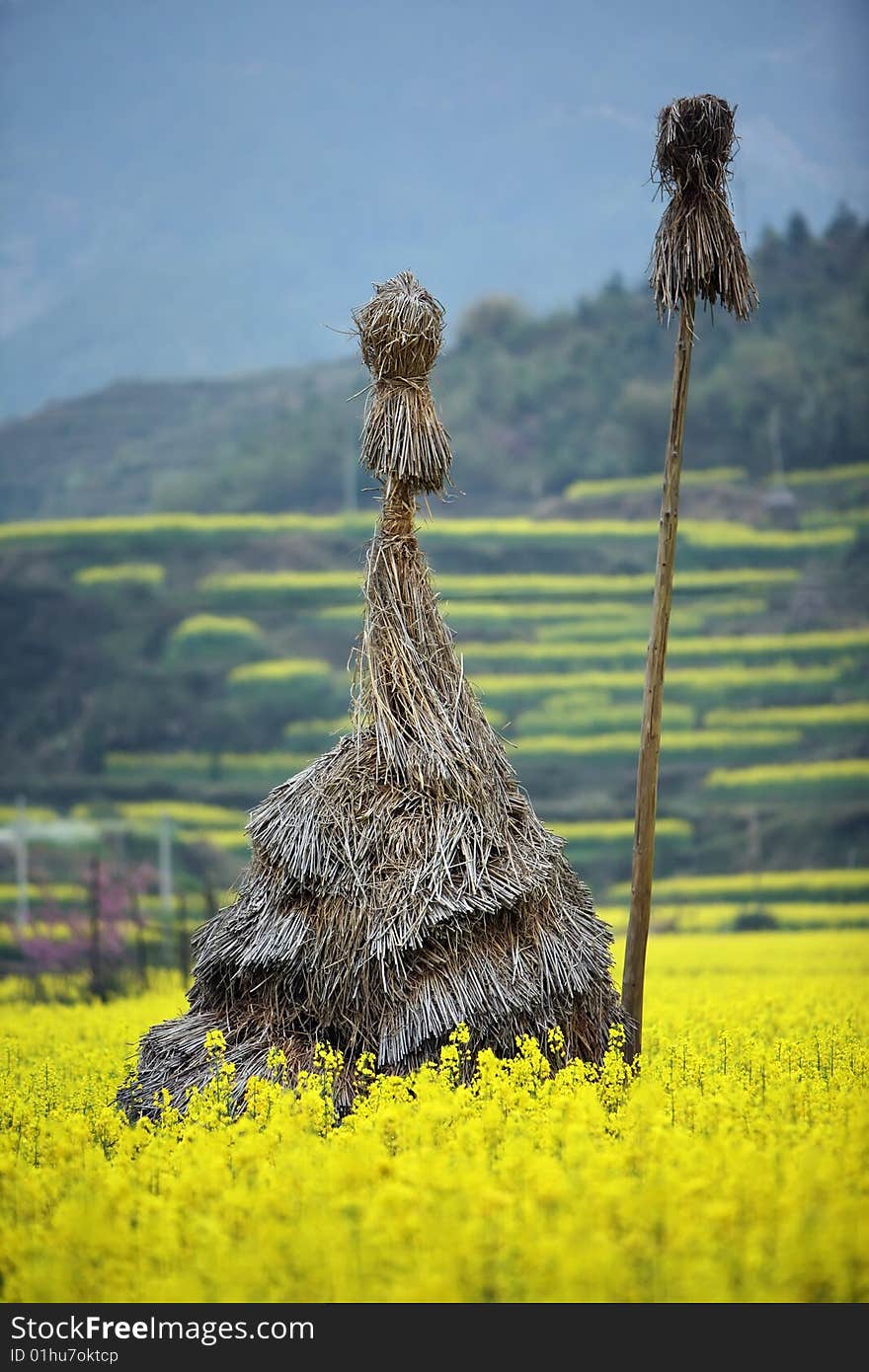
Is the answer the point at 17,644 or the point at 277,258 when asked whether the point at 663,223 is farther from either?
the point at 277,258

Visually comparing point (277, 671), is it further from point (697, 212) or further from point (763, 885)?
point (697, 212)

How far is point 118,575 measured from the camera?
149 feet

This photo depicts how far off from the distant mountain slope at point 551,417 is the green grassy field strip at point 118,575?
→ 659cm

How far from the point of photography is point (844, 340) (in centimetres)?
4981

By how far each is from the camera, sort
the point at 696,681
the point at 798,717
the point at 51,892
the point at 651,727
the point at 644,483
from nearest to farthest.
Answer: the point at 651,727 < the point at 51,892 < the point at 798,717 < the point at 696,681 < the point at 644,483

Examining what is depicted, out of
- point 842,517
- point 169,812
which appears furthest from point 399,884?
point 842,517

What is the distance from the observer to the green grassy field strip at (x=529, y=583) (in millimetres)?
43438

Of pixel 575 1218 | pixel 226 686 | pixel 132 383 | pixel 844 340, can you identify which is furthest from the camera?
pixel 132 383

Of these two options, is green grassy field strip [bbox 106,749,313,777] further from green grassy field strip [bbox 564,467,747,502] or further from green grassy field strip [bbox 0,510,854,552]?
green grassy field strip [bbox 564,467,747,502]

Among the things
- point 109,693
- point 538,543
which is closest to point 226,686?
point 109,693

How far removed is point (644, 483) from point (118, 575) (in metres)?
17.4

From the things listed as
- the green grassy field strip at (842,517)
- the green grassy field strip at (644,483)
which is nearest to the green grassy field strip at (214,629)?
the green grassy field strip at (644,483)

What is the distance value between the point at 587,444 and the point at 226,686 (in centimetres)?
1655

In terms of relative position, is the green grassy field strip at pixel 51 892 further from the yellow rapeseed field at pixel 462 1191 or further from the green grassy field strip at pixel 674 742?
the yellow rapeseed field at pixel 462 1191
